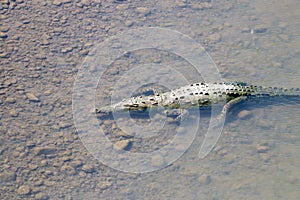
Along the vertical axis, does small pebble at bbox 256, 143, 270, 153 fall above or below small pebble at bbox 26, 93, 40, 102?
below

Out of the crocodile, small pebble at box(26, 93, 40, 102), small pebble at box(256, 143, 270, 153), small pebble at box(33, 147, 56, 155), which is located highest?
small pebble at box(26, 93, 40, 102)

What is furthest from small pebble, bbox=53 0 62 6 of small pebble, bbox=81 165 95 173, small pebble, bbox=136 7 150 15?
small pebble, bbox=81 165 95 173

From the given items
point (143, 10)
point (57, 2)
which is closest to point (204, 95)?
point (143, 10)

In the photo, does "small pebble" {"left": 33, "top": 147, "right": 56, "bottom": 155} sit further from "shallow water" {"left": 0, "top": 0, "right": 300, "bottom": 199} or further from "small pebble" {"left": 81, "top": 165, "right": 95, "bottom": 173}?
"small pebble" {"left": 81, "top": 165, "right": 95, "bottom": 173}

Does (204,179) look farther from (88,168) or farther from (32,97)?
(32,97)

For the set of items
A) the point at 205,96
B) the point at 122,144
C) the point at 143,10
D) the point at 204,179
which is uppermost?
the point at 143,10

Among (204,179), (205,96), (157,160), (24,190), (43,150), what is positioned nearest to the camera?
(24,190)

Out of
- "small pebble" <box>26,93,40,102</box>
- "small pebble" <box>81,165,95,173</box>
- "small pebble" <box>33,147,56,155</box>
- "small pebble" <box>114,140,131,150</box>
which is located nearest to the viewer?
"small pebble" <box>81,165,95,173</box>

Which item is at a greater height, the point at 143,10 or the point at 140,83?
the point at 143,10

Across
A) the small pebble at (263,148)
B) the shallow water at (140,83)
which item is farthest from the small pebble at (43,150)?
the small pebble at (263,148)
